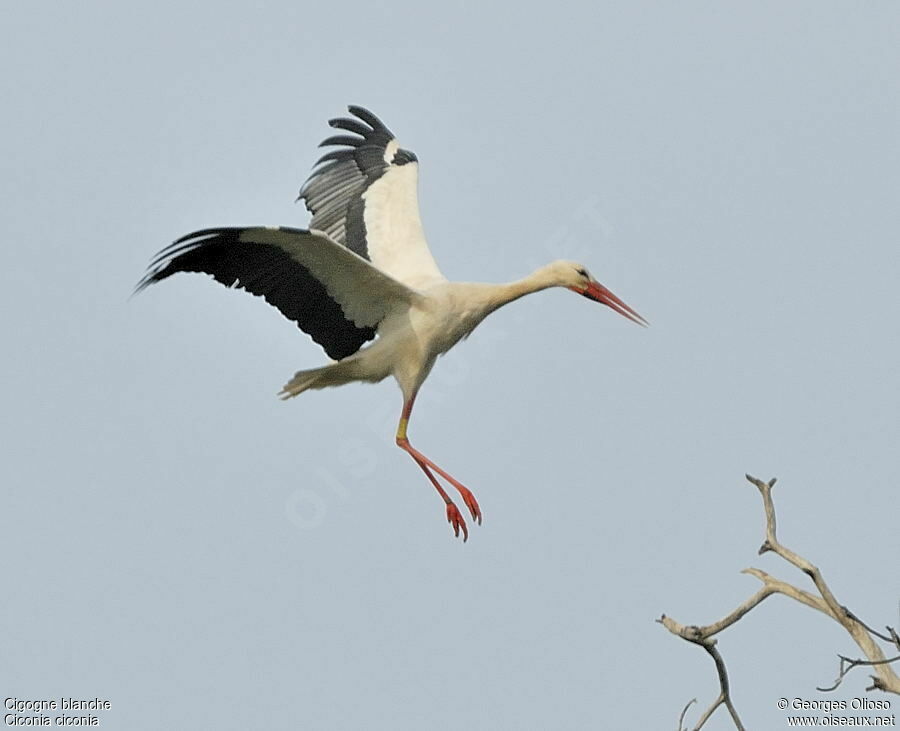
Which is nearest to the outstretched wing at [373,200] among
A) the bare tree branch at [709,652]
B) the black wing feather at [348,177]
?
the black wing feather at [348,177]

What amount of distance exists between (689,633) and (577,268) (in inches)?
196

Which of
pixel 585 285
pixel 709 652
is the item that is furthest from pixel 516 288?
pixel 709 652

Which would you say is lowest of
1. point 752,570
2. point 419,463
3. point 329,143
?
point 752,570

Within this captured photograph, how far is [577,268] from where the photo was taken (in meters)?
13.0

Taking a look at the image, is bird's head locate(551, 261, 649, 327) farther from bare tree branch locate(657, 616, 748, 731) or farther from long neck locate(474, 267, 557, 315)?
bare tree branch locate(657, 616, 748, 731)

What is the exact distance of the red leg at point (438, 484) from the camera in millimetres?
12562

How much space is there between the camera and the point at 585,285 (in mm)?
13086

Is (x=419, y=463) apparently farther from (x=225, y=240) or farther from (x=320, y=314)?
(x=225, y=240)

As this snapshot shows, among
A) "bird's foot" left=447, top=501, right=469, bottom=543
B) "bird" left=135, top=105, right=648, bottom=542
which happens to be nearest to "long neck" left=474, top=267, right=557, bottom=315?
Result: "bird" left=135, top=105, right=648, bottom=542

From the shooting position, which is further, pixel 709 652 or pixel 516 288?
pixel 516 288

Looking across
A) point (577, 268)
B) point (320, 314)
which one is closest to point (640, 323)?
point (577, 268)

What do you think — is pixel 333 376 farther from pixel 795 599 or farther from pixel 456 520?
pixel 795 599

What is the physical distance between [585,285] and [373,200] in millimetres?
2150

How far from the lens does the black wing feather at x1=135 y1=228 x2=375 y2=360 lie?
1105 cm
